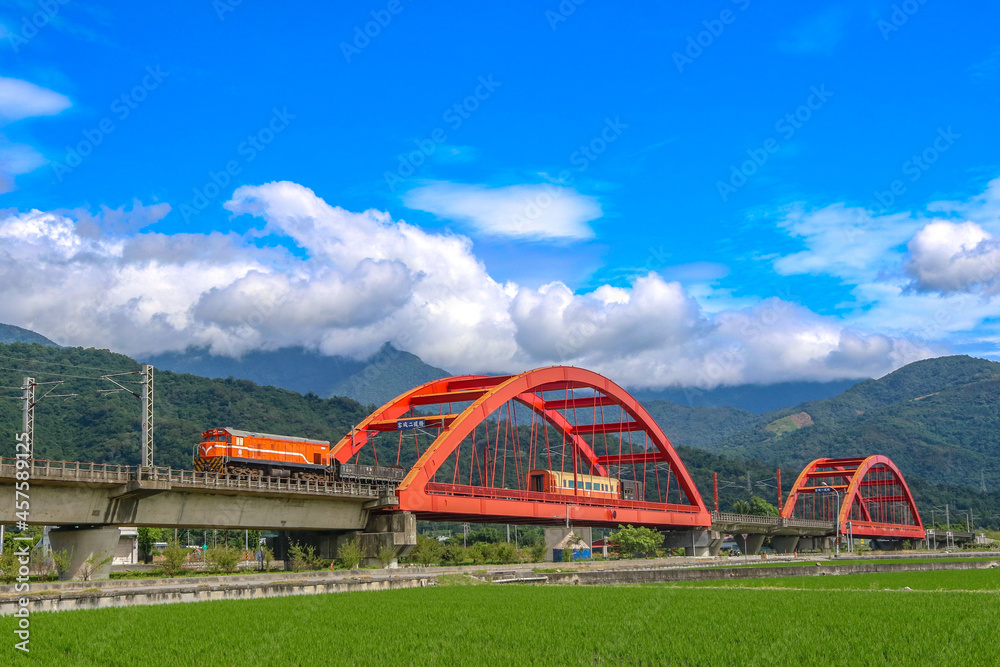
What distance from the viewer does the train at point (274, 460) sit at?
59000 mm

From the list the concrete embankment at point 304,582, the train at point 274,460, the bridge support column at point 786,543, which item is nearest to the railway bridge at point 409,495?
the train at point 274,460

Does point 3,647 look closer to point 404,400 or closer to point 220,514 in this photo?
point 220,514

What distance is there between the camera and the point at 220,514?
54719 millimetres

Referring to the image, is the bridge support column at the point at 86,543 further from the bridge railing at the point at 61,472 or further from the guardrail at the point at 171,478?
the bridge railing at the point at 61,472

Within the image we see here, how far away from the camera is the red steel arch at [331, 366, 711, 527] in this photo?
218 feet

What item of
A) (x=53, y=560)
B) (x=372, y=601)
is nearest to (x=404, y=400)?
(x=53, y=560)

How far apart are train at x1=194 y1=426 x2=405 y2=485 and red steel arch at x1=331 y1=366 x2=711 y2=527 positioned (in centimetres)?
236

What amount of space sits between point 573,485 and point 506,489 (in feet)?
64.9

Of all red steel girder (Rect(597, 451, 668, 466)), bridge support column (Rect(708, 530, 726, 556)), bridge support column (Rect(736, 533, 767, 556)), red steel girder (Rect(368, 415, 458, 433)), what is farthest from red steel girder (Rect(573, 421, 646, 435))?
bridge support column (Rect(736, 533, 767, 556))

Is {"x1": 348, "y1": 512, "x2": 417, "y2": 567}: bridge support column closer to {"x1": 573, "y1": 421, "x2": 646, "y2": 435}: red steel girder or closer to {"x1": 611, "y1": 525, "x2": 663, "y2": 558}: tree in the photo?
{"x1": 611, "y1": 525, "x2": 663, "y2": 558}: tree

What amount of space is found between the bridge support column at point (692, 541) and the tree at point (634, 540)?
13.3 meters

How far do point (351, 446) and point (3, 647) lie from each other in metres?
50.1

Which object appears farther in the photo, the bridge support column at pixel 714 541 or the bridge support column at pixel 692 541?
the bridge support column at pixel 714 541

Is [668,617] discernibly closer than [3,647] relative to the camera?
No
